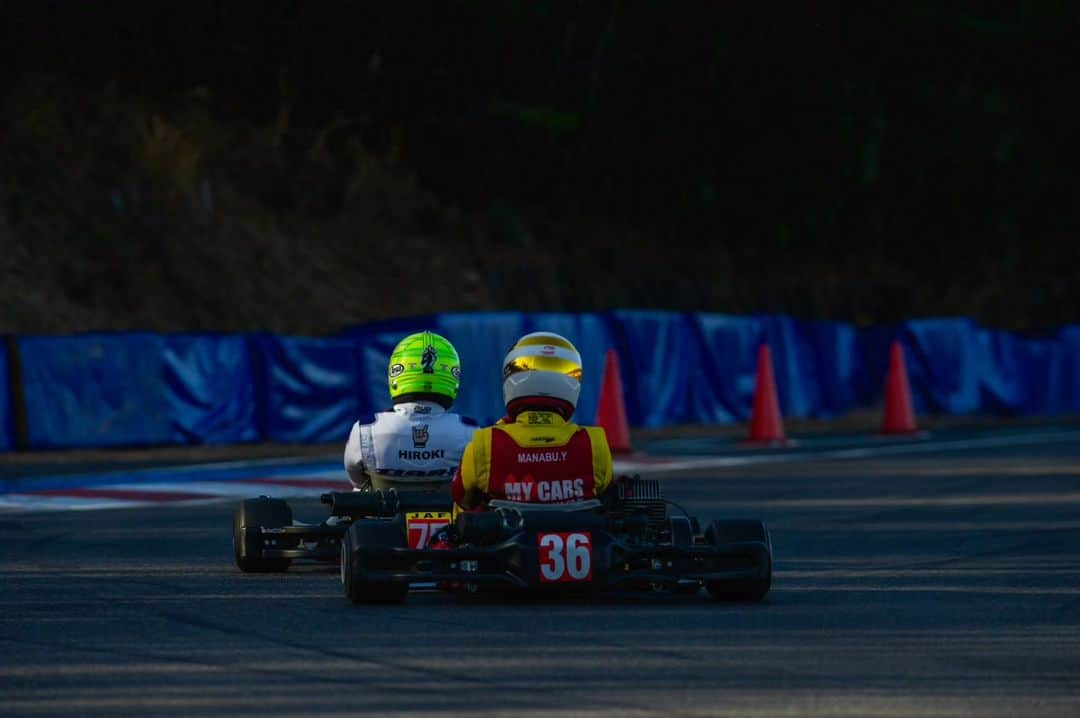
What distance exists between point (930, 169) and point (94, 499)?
2825 centimetres

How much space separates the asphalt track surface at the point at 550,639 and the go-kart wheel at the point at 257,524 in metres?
0.16

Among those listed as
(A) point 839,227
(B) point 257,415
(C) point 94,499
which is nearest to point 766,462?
(B) point 257,415

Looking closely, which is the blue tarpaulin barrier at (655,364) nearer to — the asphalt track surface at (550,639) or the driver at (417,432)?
the asphalt track surface at (550,639)

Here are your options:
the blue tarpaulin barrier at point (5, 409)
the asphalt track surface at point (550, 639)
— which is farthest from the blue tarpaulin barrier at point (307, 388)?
the asphalt track surface at point (550, 639)

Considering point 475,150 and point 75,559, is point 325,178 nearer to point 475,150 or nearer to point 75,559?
point 475,150

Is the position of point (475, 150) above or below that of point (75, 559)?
above

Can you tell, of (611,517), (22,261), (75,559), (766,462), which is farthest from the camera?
(22,261)

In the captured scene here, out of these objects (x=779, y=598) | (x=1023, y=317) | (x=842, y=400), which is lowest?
(x=779, y=598)

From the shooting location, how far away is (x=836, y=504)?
56.1 ft

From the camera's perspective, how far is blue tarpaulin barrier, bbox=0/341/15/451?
2173 centimetres

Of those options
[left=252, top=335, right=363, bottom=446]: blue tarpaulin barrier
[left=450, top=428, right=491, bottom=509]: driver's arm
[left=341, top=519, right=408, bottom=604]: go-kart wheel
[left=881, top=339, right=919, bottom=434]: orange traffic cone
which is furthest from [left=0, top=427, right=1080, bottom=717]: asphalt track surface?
[left=881, top=339, right=919, bottom=434]: orange traffic cone

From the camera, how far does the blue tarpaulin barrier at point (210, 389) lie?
76.8 ft

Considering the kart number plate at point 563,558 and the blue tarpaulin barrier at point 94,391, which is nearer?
the kart number plate at point 563,558

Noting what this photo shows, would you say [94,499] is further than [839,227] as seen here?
No
